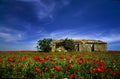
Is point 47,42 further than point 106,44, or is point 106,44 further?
point 106,44

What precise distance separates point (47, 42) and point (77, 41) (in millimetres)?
13203

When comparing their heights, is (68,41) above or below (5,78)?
above

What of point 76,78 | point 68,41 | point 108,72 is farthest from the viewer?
point 68,41

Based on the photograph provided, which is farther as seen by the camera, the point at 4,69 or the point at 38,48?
the point at 38,48

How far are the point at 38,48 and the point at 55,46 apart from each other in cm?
807

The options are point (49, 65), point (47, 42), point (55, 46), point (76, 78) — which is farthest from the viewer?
point (55, 46)

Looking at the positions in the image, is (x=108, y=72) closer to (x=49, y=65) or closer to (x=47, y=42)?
(x=49, y=65)

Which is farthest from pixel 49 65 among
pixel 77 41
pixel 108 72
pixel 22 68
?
pixel 77 41

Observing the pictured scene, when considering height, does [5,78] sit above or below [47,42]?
below

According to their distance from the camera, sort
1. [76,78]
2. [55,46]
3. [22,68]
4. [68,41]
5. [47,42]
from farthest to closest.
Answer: [55,46], [68,41], [47,42], [22,68], [76,78]

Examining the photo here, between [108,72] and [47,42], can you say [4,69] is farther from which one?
[47,42]

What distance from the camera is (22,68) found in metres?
5.93

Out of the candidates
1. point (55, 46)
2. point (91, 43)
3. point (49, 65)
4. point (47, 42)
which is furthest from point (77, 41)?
point (49, 65)

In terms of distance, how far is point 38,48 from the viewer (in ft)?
107
